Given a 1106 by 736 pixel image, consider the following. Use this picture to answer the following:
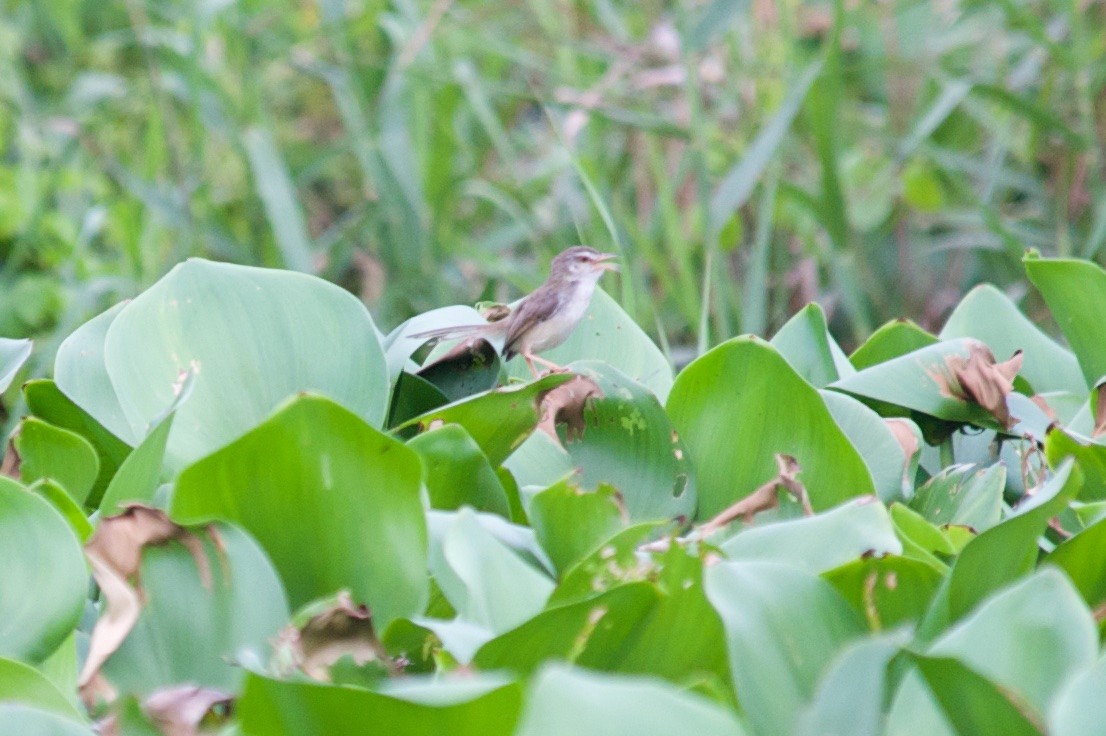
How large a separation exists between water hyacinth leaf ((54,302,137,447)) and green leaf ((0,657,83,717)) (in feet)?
1.34

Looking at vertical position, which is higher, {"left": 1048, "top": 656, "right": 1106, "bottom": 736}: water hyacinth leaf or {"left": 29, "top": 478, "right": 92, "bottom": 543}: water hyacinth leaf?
{"left": 1048, "top": 656, "right": 1106, "bottom": 736}: water hyacinth leaf

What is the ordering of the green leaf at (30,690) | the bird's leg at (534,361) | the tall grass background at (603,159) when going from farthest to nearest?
the tall grass background at (603,159) → the bird's leg at (534,361) → the green leaf at (30,690)

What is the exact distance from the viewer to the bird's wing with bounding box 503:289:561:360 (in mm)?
1597

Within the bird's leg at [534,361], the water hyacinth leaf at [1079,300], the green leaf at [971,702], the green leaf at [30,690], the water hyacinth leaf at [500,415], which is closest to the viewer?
the green leaf at [971,702]

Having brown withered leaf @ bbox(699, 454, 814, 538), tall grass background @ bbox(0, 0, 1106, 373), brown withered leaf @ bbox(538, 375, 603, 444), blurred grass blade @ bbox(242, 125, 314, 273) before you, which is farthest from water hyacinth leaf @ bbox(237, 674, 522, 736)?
blurred grass blade @ bbox(242, 125, 314, 273)

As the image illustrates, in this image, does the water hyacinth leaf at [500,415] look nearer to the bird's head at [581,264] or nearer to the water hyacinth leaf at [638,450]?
the water hyacinth leaf at [638,450]

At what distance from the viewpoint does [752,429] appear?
1.25 meters

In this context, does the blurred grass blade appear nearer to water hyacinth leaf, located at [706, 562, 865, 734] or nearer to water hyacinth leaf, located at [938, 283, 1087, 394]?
water hyacinth leaf, located at [938, 283, 1087, 394]

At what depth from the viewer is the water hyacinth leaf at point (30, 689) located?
88 centimetres

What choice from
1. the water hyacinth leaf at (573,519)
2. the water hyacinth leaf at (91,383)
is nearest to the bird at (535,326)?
the water hyacinth leaf at (91,383)

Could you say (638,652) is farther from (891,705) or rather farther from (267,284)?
(267,284)

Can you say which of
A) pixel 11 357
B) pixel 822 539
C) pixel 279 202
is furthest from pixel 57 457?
pixel 279 202

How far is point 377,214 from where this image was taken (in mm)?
4562

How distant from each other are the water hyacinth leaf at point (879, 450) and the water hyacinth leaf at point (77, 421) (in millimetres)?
642
